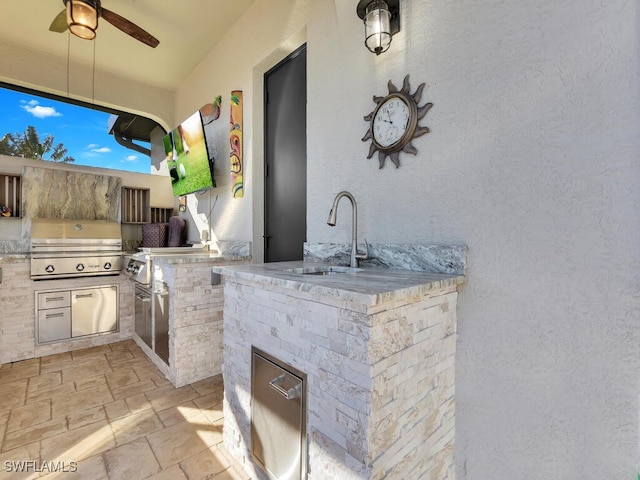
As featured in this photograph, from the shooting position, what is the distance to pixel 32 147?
12.6 feet

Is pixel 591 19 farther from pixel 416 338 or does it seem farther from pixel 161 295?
pixel 161 295

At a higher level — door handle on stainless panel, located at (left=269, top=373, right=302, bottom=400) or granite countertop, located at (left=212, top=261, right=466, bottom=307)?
granite countertop, located at (left=212, top=261, right=466, bottom=307)

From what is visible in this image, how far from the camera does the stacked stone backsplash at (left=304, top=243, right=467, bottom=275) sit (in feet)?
4.75

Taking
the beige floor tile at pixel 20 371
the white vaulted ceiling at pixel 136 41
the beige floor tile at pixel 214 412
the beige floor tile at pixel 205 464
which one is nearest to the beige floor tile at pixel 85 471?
the beige floor tile at pixel 205 464

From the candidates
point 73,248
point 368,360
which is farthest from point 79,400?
point 368,360

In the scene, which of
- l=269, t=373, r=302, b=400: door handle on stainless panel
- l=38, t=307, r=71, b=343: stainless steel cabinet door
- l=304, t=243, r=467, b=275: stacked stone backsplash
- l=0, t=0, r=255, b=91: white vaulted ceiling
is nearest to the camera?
l=269, t=373, r=302, b=400: door handle on stainless panel

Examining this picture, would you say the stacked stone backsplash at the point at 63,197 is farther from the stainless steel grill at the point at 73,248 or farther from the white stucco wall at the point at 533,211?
the white stucco wall at the point at 533,211

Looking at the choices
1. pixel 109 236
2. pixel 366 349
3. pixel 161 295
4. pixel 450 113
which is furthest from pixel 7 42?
pixel 366 349

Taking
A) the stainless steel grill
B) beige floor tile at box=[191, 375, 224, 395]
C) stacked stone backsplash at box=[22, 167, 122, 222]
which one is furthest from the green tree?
beige floor tile at box=[191, 375, 224, 395]

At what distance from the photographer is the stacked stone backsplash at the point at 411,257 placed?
1449 millimetres

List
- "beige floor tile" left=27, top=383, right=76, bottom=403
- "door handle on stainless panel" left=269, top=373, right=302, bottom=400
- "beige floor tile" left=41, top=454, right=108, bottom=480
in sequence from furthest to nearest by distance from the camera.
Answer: "beige floor tile" left=27, top=383, right=76, bottom=403, "beige floor tile" left=41, top=454, right=108, bottom=480, "door handle on stainless panel" left=269, top=373, right=302, bottom=400

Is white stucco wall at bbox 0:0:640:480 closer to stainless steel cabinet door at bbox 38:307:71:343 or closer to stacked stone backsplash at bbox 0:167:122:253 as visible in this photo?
stainless steel cabinet door at bbox 38:307:71:343

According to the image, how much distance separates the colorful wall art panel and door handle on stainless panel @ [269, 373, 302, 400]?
214 cm

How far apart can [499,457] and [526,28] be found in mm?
1817
